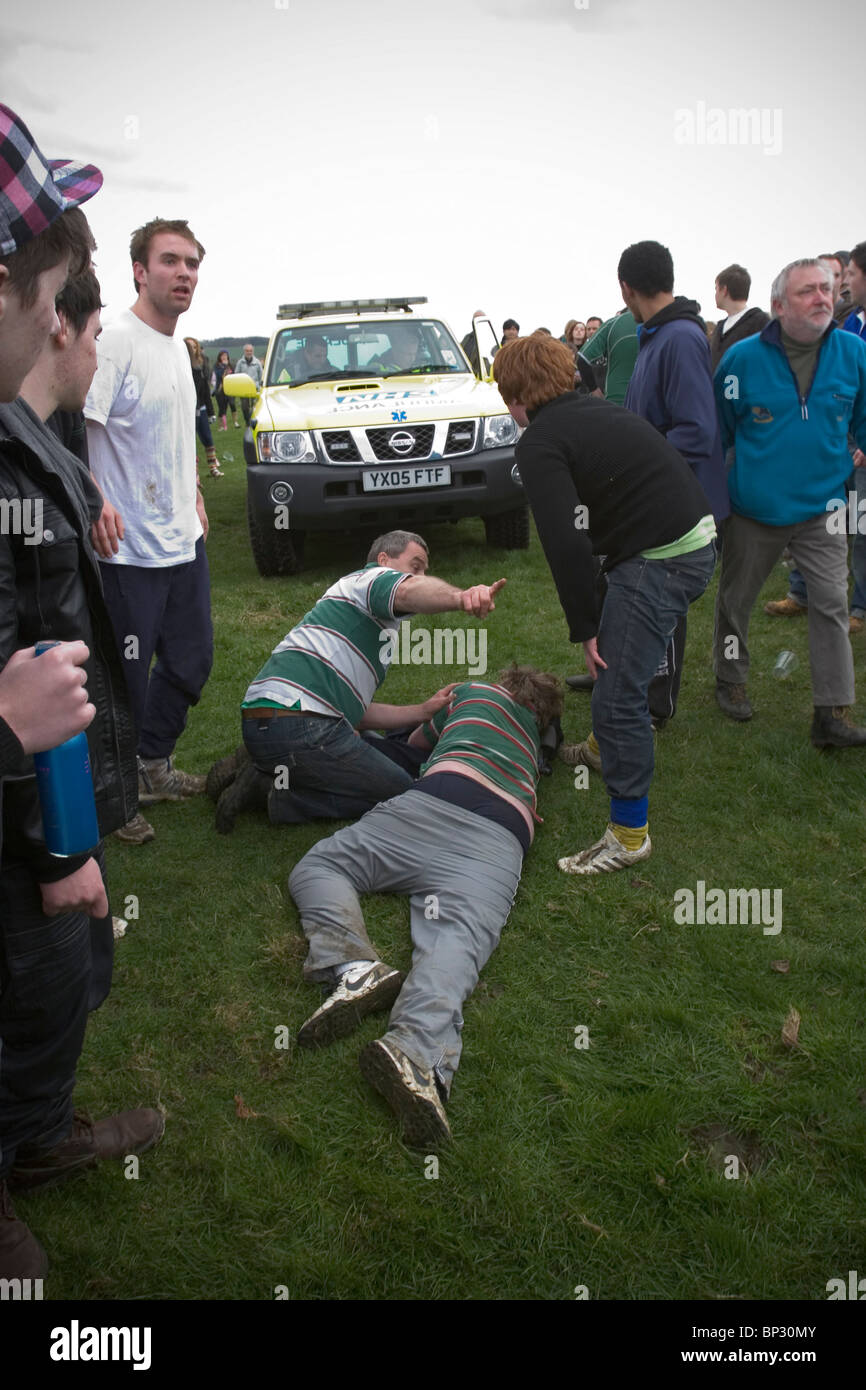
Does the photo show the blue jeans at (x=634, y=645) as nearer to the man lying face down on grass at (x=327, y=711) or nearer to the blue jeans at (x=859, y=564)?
the man lying face down on grass at (x=327, y=711)

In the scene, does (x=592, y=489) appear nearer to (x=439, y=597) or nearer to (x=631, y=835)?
(x=439, y=597)

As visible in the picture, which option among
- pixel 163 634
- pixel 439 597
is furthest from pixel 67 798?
pixel 163 634

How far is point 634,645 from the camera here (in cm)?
348

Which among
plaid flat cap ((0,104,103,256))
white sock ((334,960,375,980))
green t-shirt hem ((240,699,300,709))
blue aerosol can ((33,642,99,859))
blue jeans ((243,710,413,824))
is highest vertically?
plaid flat cap ((0,104,103,256))

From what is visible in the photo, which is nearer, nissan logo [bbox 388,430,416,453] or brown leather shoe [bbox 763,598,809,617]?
brown leather shoe [bbox 763,598,809,617]

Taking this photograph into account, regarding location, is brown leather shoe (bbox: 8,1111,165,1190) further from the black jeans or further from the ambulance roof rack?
the ambulance roof rack

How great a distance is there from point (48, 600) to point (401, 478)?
5935mm

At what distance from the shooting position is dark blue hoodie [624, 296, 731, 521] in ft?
14.2

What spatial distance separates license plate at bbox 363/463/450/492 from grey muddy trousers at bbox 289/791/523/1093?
4.55m

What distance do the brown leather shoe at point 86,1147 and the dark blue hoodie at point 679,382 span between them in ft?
11.8

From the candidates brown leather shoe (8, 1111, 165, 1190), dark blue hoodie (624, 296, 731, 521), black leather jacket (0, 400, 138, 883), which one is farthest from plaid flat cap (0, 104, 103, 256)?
dark blue hoodie (624, 296, 731, 521)

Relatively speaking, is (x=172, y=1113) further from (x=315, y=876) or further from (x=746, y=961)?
(x=746, y=961)

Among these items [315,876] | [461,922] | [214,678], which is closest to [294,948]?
[315,876]

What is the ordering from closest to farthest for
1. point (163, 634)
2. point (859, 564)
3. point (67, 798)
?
point (67, 798)
point (163, 634)
point (859, 564)
